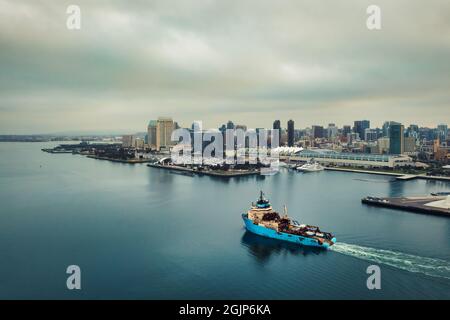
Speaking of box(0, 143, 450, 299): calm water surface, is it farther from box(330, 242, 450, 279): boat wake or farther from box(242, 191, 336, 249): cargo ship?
box(242, 191, 336, 249): cargo ship

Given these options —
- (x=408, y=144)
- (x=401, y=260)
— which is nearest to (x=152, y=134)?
(x=408, y=144)

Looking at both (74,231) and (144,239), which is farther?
(74,231)

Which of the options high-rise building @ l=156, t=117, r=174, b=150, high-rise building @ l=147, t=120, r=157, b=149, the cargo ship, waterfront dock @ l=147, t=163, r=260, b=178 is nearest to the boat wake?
the cargo ship

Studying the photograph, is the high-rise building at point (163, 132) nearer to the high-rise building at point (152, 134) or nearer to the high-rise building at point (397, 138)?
the high-rise building at point (152, 134)

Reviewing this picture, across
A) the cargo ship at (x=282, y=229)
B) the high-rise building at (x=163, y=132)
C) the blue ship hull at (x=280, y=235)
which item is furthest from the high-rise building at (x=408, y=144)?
the blue ship hull at (x=280, y=235)

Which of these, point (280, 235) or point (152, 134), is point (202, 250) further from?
point (152, 134)
